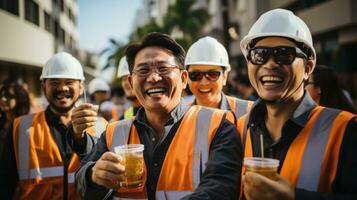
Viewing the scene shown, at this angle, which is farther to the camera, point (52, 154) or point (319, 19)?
point (319, 19)

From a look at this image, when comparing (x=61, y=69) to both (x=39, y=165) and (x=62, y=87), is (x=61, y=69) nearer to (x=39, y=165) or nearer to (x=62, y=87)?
(x=62, y=87)

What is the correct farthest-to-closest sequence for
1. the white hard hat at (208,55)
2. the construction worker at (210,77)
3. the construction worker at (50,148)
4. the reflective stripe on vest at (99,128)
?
the white hard hat at (208,55)
the construction worker at (210,77)
the reflective stripe on vest at (99,128)
the construction worker at (50,148)

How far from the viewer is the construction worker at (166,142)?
7.14 feet

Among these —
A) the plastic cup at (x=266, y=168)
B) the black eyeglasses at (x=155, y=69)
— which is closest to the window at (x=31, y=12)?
the black eyeglasses at (x=155, y=69)

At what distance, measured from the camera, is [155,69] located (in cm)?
257

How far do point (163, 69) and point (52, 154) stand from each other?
1.66 metres

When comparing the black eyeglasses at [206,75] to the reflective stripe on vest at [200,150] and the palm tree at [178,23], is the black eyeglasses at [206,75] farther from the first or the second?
the palm tree at [178,23]

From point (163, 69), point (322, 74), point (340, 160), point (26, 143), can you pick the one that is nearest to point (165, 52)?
point (163, 69)

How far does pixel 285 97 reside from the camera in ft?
7.55

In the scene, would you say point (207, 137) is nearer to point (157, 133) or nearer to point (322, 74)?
point (157, 133)

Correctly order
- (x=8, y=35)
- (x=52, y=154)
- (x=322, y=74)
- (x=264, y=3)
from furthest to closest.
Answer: (x=264, y=3)
(x=8, y=35)
(x=322, y=74)
(x=52, y=154)

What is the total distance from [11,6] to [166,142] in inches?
770

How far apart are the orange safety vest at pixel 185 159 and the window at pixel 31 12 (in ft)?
71.3

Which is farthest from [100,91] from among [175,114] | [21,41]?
[21,41]
